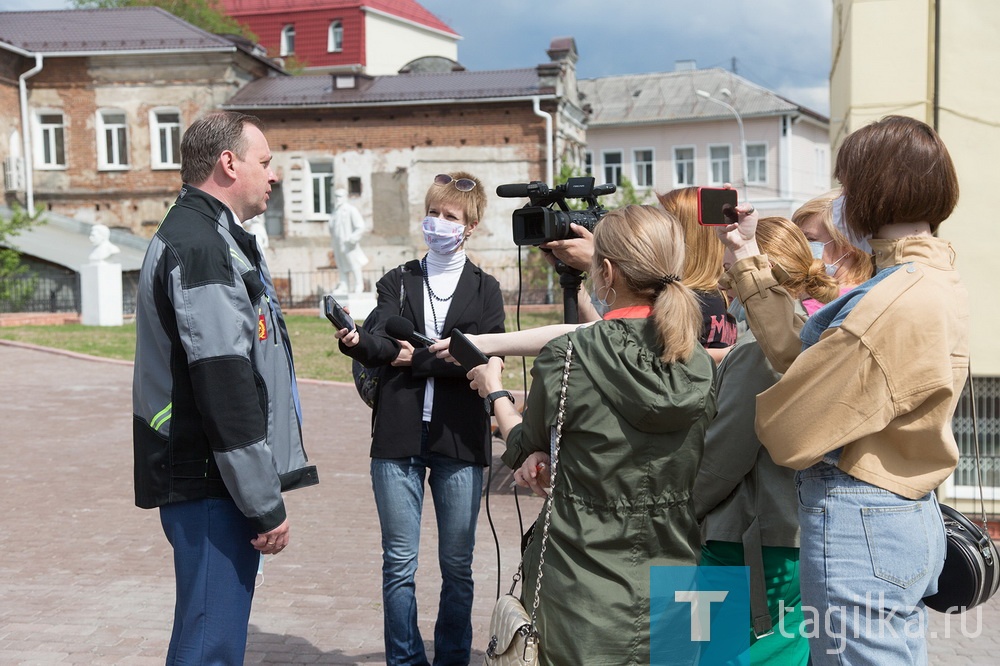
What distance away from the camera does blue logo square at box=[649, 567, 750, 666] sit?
8.68 feet

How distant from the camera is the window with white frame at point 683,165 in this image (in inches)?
1957

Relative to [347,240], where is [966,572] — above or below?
below

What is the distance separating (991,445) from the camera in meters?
6.90

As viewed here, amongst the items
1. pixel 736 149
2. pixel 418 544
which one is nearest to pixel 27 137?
pixel 736 149

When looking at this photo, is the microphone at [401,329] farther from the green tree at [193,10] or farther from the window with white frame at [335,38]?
the window with white frame at [335,38]

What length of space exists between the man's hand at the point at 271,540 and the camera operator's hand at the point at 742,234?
1.57 meters

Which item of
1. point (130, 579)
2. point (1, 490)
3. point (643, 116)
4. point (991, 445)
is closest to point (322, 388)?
Answer: point (1, 490)

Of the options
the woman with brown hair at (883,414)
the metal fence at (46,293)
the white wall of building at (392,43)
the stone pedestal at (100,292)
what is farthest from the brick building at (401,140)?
the woman with brown hair at (883,414)

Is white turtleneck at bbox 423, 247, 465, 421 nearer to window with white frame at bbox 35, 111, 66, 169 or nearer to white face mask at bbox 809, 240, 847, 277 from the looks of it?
white face mask at bbox 809, 240, 847, 277

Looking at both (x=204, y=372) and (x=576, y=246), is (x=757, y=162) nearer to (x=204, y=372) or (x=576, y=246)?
(x=576, y=246)

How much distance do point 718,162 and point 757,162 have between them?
191 centimetres

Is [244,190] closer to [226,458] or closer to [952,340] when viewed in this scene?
[226,458]

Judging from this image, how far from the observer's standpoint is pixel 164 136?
35.1 meters

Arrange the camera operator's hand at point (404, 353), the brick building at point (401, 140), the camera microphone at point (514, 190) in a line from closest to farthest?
the camera microphone at point (514, 190) < the camera operator's hand at point (404, 353) < the brick building at point (401, 140)
